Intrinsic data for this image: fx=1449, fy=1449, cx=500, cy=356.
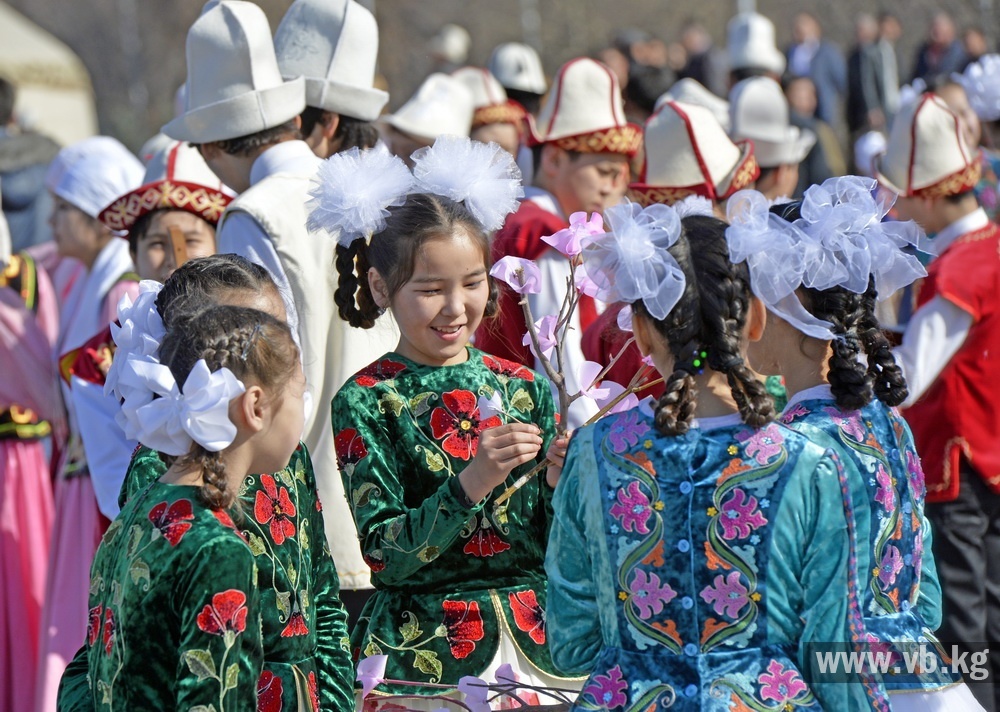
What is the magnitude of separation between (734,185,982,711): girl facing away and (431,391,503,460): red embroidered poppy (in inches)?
23.8

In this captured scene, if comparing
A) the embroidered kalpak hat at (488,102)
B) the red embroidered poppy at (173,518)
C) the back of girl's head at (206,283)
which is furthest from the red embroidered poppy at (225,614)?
the embroidered kalpak hat at (488,102)

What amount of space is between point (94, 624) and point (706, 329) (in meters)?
1.13

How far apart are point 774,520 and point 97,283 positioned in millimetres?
3540

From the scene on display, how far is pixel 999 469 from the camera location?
5.33m

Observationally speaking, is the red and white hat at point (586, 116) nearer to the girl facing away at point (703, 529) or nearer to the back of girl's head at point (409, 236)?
the back of girl's head at point (409, 236)

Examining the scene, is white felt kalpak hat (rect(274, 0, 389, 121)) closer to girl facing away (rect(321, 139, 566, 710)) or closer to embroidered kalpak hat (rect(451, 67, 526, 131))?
girl facing away (rect(321, 139, 566, 710))

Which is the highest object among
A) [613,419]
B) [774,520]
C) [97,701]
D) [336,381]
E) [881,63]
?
[881,63]

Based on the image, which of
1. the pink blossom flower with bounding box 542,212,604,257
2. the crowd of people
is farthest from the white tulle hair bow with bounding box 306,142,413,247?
the pink blossom flower with bounding box 542,212,604,257

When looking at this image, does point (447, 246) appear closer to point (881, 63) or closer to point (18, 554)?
point (18, 554)

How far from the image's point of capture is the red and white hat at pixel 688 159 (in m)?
5.00

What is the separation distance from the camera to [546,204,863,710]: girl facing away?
7.91 ft

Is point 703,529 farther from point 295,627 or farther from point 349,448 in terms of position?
point 349,448

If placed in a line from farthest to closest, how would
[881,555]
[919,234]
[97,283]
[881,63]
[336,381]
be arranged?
[881,63] < [97,283] < [336,381] < [919,234] < [881,555]

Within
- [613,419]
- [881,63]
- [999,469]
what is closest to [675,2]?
[881,63]
